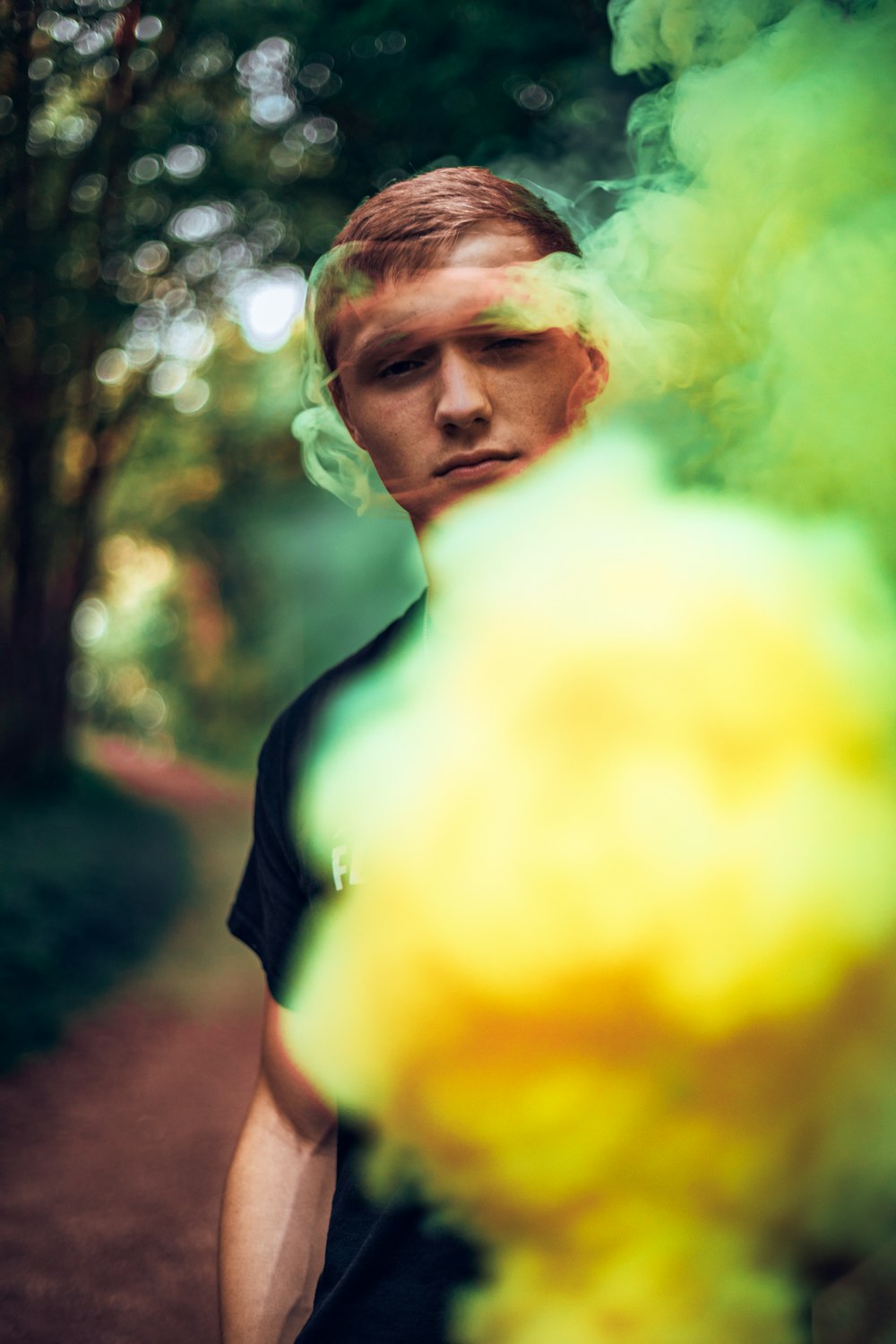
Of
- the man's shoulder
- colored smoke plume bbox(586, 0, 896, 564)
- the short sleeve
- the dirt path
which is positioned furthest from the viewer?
the dirt path

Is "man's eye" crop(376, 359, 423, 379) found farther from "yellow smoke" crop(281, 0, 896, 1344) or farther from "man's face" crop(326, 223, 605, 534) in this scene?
"yellow smoke" crop(281, 0, 896, 1344)

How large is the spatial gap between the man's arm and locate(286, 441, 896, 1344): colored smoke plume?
349 mm

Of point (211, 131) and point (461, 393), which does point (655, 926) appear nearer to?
point (461, 393)

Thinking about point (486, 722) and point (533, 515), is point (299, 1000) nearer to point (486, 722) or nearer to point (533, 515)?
point (486, 722)

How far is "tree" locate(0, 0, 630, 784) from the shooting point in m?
2.16

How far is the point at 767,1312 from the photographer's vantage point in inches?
42.4

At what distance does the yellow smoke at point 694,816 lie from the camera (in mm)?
927

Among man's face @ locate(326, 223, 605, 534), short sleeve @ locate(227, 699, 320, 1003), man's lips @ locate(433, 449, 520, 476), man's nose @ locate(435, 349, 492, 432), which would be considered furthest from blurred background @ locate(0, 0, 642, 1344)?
short sleeve @ locate(227, 699, 320, 1003)

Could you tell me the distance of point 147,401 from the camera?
5234 mm

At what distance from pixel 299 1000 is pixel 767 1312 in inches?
33.0

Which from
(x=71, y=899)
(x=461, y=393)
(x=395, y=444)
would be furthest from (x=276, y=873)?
(x=71, y=899)

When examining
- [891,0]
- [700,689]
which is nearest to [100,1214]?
[700,689]

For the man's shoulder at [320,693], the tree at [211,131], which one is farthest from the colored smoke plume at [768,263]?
the tree at [211,131]

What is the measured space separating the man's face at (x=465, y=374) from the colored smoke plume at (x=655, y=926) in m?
0.19
